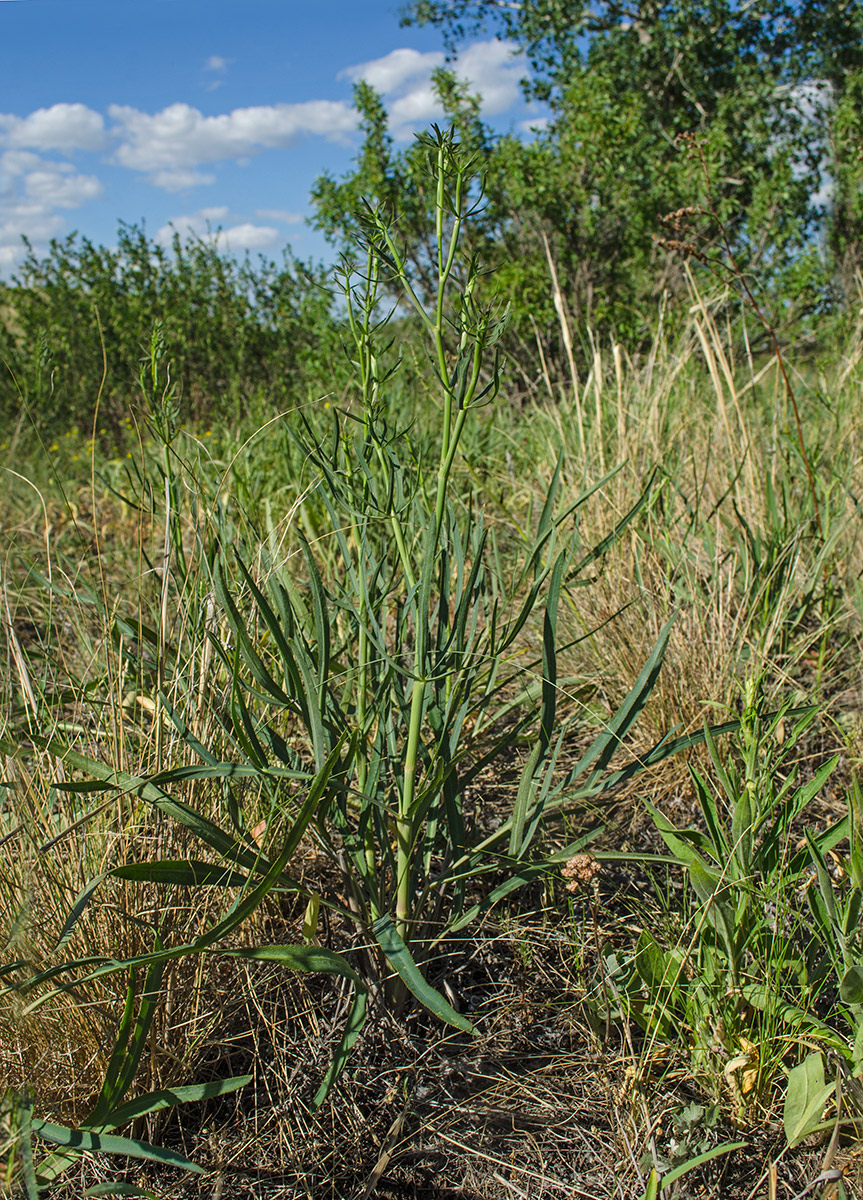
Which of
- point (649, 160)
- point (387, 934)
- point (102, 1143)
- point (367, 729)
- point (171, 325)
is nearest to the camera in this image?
point (102, 1143)

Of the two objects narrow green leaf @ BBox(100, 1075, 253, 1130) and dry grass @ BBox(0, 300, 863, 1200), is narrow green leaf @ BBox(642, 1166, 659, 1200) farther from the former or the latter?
narrow green leaf @ BBox(100, 1075, 253, 1130)

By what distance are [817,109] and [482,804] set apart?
12.4 meters

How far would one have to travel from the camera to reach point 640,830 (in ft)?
5.29

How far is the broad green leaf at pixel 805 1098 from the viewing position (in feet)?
3.12

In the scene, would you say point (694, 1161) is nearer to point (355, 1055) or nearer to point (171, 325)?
point (355, 1055)

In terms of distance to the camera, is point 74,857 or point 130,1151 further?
point 74,857

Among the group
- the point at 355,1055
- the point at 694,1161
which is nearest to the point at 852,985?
the point at 694,1161

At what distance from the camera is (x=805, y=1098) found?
0.96 meters

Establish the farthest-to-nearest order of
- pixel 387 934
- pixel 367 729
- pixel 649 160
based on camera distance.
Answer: pixel 649 160, pixel 367 729, pixel 387 934

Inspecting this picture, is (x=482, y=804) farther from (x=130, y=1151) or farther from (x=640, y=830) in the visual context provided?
(x=130, y=1151)

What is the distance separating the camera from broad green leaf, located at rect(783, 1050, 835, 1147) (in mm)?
951

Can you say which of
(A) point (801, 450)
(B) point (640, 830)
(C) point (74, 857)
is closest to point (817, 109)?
(A) point (801, 450)

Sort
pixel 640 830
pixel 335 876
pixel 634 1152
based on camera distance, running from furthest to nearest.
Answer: pixel 640 830 < pixel 335 876 < pixel 634 1152

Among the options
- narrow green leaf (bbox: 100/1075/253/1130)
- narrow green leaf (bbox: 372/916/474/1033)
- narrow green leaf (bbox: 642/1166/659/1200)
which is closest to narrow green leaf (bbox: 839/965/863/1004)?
narrow green leaf (bbox: 642/1166/659/1200)
